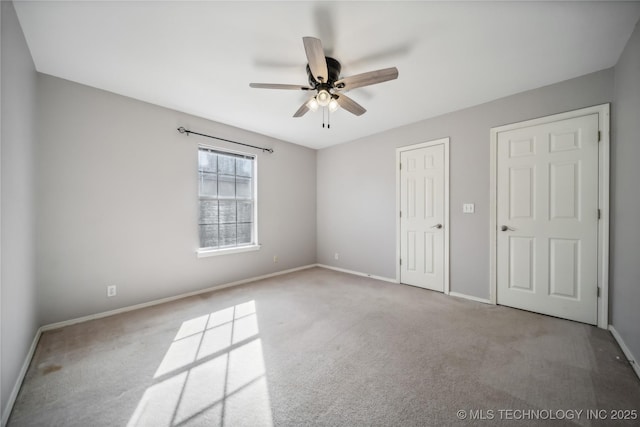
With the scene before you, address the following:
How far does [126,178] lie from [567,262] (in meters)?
5.01

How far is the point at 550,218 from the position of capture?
2.63 meters

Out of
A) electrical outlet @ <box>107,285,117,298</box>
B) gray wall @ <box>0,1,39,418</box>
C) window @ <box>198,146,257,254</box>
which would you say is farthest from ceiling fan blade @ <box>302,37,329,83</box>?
electrical outlet @ <box>107,285,117,298</box>

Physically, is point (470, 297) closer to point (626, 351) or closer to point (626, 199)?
point (626, 351)

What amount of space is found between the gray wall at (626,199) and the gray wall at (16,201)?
425 cm

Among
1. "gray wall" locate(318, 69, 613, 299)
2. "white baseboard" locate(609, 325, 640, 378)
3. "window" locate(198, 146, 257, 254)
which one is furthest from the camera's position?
"window" locate(198, 146, 257, 254)

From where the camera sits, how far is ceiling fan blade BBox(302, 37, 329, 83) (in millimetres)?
1589

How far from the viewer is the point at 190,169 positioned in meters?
3.34

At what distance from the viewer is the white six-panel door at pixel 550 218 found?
2.43 metres

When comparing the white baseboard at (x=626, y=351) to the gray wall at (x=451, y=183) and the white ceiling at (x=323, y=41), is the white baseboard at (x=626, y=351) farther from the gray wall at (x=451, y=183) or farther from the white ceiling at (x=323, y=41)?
the white ceiling at (x=323, y=41)

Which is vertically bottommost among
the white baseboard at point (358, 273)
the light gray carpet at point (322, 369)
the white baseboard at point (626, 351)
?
the light gray carpet at point (322, 369)

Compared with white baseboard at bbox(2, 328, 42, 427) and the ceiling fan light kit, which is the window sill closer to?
white baseboard at bbox(2, 328, 42, 427)

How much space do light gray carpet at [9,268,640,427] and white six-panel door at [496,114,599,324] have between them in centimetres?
25

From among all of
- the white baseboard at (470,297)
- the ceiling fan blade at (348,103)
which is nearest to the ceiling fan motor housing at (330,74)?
the ceiling fan blade at (348,103)

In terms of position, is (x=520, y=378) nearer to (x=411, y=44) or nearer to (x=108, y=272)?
(x=411, y=44)
